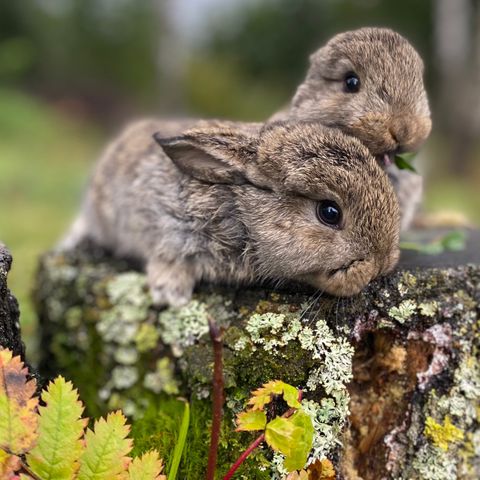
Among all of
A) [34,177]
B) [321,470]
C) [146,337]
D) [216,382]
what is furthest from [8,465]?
[34,177]

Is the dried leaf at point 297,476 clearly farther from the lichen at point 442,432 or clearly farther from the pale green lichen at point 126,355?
the pale green lichen at point 126,355

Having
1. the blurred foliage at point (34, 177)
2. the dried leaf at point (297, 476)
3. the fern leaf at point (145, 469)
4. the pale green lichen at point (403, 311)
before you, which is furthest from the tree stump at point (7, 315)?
the blurred foliage at point (34, 177)

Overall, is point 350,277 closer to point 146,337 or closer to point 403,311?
point 403,311

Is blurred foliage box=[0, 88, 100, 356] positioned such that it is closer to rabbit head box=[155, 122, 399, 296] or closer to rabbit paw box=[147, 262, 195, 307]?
rabbit paw box=[147, 262, 195, 307]

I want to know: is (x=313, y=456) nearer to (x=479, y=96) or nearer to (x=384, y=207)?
(x=384, y=207)

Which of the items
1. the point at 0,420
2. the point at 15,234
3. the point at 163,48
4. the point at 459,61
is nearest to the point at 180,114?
the point at 163,48

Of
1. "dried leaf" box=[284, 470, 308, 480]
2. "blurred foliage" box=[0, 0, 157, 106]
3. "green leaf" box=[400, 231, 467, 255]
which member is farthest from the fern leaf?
"blurred foliage" box=[0, 0, 157, 106]
